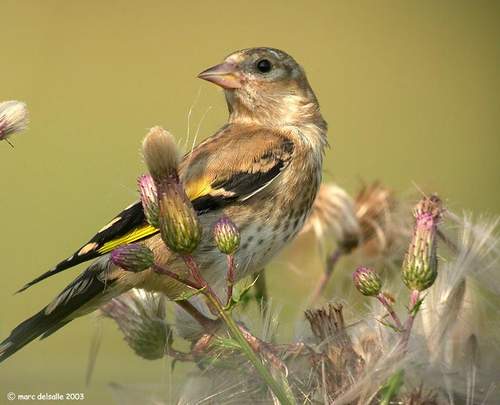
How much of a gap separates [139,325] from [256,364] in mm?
768

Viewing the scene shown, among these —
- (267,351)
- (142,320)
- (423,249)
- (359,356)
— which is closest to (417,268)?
(423,249)

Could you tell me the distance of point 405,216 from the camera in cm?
353

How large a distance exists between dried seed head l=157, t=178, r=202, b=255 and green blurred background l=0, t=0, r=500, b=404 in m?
1.56

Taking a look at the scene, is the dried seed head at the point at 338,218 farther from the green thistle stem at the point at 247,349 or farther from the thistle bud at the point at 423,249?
the green thistle stem at the point at 247,349

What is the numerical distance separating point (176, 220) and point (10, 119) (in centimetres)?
38

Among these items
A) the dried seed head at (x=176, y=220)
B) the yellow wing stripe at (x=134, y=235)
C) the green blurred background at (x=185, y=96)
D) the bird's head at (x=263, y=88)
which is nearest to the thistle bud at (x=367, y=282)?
the dried seed head at (x=176, y=220)

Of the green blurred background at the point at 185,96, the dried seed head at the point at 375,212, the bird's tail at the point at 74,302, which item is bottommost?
the green blurred background at the point at 185,96

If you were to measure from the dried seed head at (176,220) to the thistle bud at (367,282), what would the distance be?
32 cm

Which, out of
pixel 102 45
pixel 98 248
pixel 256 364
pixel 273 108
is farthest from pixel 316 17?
pixel 256 364

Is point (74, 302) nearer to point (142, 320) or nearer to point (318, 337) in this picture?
point (142, 320)

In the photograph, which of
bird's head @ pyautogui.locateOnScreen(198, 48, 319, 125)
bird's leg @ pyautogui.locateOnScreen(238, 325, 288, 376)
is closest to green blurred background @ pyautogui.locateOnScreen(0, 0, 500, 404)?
bird's head @ pyautogui.locateOnScreen(198, 48, 319, 125)

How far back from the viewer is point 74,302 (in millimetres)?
2904

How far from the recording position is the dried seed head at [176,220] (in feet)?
6.44

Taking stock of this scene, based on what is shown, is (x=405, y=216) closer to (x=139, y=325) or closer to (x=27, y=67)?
(x=139, y=325)
